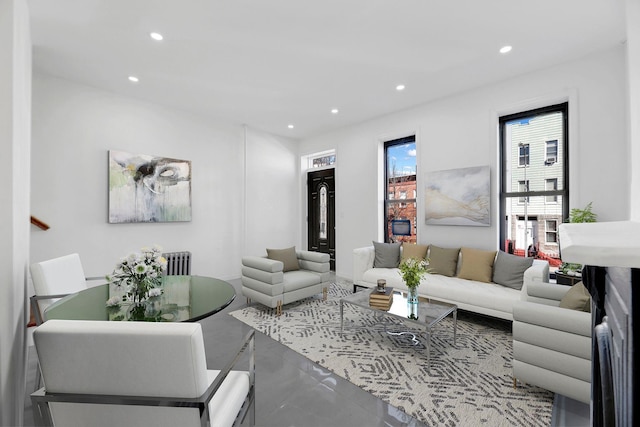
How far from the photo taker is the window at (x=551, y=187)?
11.7ft

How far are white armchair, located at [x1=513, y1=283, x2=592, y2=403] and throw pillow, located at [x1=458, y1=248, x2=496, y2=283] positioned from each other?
1.62m

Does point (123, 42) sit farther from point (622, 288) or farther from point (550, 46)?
point (550, 46)

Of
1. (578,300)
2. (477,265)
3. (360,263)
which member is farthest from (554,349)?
(360,263)

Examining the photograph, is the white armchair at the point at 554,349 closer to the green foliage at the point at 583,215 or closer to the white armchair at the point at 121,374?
the green foliage at the point at 583,215

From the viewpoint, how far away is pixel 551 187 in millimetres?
3596

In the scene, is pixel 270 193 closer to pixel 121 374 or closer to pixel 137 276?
pixel 137 276

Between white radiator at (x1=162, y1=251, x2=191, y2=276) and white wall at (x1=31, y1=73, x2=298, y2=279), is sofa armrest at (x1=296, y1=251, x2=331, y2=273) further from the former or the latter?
white radiator at (x1=162, y1=251, x2=191, y2=276)

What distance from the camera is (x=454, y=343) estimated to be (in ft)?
9.04

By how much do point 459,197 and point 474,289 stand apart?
4.74ft

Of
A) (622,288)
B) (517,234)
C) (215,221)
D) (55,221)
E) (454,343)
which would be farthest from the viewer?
(215,221)

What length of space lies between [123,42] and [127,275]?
258 cm

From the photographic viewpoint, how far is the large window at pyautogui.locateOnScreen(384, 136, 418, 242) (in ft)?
16.2

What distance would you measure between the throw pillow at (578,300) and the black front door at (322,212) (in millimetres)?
4550

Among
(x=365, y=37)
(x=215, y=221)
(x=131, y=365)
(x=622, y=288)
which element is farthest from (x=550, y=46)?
(x=215, y=221)
